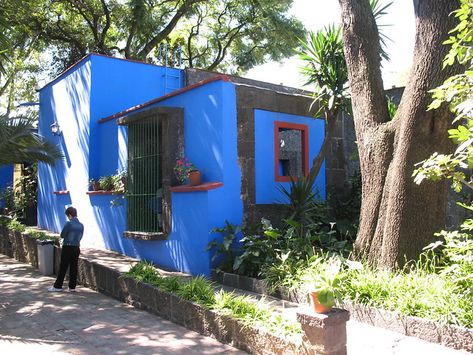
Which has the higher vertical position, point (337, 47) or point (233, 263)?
point (337, 47)

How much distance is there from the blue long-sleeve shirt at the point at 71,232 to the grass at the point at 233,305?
1.82 m

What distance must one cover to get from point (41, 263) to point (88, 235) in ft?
7.38

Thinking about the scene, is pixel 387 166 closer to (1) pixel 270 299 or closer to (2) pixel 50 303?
(1) pixel 270 299

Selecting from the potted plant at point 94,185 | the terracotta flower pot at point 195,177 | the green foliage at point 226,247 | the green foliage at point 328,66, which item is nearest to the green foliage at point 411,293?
the green foliage at point 226,247

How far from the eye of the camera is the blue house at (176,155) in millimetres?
7633

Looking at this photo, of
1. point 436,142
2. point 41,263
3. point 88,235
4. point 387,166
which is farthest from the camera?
point 88,235

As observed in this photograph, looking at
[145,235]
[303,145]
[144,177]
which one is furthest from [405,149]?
[144,177]

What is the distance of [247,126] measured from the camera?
797cm

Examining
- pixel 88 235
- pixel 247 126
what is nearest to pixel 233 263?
pixel 247 126

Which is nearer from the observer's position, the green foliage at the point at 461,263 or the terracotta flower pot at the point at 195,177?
the green foliage at the point at 461,263

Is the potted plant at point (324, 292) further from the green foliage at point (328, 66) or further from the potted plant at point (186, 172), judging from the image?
the green foliage at point (328, 66)

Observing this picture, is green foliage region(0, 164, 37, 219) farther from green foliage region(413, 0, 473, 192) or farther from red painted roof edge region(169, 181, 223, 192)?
green foliage region(413, 0, 473, 192)

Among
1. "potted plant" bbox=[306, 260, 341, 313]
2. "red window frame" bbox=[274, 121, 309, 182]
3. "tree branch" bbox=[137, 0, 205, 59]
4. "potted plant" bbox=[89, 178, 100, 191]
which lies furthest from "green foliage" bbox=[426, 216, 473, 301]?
"tree branch" bbox=[137, 0, 205, 59]

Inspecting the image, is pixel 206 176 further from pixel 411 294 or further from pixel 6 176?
pixel 6 176
